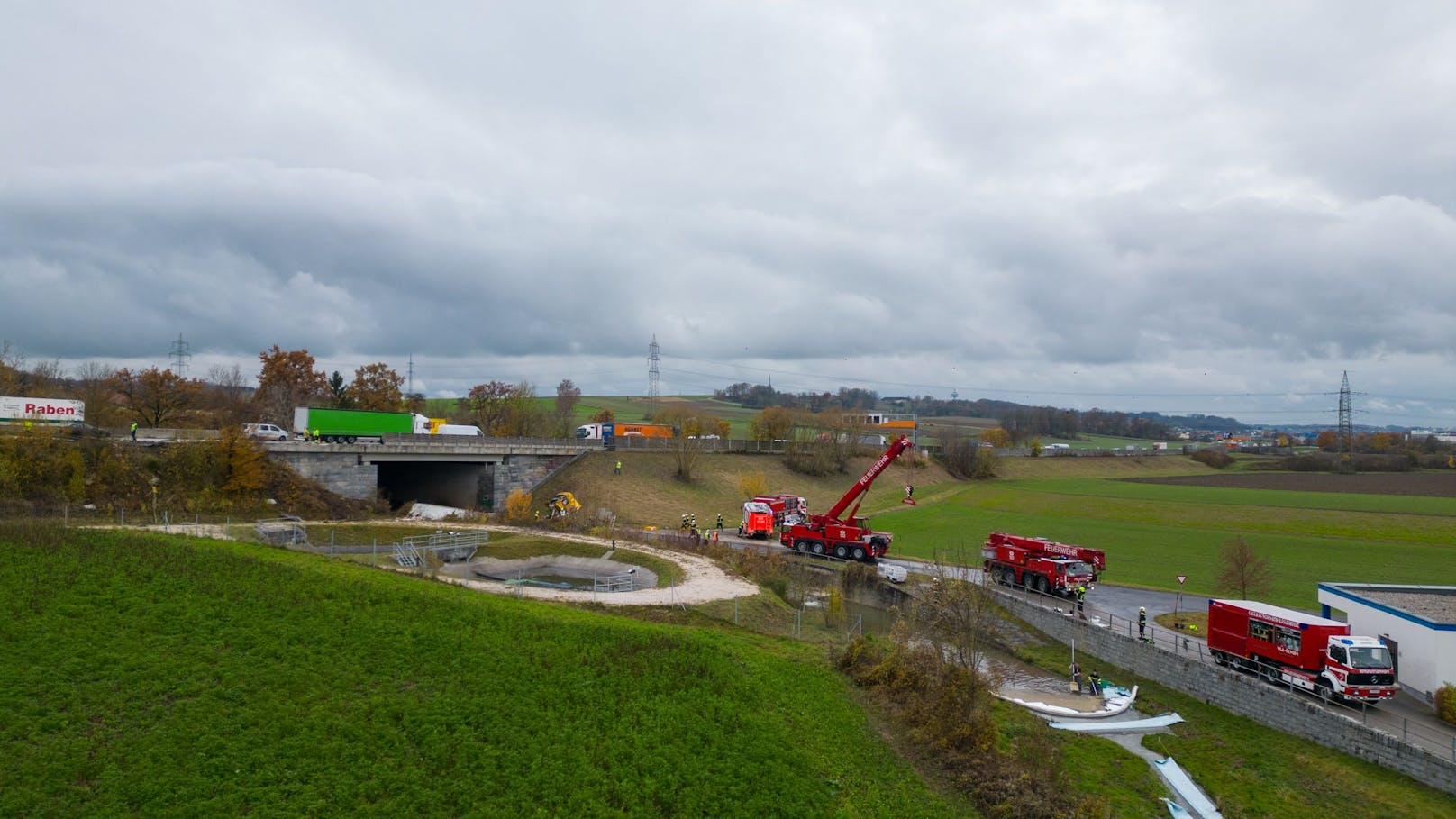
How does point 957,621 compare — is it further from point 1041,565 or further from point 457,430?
point 457,430

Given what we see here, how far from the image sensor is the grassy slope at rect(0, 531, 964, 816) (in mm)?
13898

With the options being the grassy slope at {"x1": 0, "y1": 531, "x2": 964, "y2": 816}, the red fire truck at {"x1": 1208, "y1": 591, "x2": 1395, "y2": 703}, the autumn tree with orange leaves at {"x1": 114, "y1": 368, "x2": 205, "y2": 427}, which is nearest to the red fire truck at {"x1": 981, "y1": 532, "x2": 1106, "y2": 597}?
the red fire truck at {"x1": 1208, "y1": 591, "x2": 1395, "y2": 703}

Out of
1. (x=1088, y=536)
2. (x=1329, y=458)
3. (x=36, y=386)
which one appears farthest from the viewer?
(x=1329, y=458)

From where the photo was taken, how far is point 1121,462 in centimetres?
12975

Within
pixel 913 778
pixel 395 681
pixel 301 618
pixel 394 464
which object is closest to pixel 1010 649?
pixel 913 778

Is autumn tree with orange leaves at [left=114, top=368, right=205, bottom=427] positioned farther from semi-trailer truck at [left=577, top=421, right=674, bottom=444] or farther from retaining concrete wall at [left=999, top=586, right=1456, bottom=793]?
retaining concrete wall at [left=999, top=586, right=1456, bottom=793]

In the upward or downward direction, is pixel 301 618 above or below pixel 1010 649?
above

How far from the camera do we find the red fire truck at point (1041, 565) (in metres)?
36.6

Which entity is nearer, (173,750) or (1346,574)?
(173,750)

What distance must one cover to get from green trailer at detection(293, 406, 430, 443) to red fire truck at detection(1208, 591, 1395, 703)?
2121 inches

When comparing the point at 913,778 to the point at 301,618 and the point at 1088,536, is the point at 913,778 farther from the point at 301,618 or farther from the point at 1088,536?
the point at 1088,536

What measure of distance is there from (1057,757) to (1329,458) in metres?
140

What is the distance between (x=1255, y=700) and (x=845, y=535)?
952 inches

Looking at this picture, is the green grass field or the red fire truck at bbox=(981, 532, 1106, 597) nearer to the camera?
the red fire truck at bbox=(981, 532, 1106, 597)
